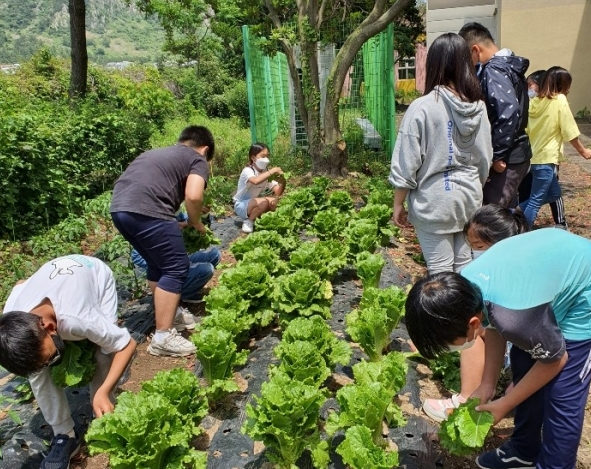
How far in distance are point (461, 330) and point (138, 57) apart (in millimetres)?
145979

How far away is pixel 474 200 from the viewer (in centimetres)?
308

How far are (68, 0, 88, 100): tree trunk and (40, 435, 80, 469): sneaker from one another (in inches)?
354

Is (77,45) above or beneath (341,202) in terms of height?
above

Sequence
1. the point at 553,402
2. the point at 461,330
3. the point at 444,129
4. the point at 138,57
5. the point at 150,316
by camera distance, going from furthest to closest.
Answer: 1. the point at 138,57
2. the point at 150,316
3. the point at 444,129
4. the point at 553,402
5. the point at 461,330

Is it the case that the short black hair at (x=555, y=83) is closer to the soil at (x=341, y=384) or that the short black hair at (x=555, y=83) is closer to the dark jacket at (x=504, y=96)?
the dark jacket at (x=504, y=96)

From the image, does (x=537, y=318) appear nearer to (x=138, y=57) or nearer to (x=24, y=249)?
A: (x=24, y=249)

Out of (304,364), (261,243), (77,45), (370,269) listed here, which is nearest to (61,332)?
(304,364)

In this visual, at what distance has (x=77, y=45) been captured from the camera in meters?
10.4

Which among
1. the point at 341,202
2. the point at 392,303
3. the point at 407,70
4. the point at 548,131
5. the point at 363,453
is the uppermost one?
the point at 407,70

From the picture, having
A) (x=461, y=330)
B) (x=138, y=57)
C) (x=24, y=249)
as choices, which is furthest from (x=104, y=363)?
(x=138, y=57)

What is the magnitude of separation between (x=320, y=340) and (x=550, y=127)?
3.21 meters

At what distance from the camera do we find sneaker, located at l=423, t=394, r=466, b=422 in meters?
2.85

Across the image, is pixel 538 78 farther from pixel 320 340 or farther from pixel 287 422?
pixel 287 422

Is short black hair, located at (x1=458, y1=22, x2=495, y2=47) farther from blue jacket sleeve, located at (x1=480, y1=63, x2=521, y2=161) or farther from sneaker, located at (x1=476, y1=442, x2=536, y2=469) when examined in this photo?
sneaker, located at (x1=476, y1=442, x2=536, y2=469)
